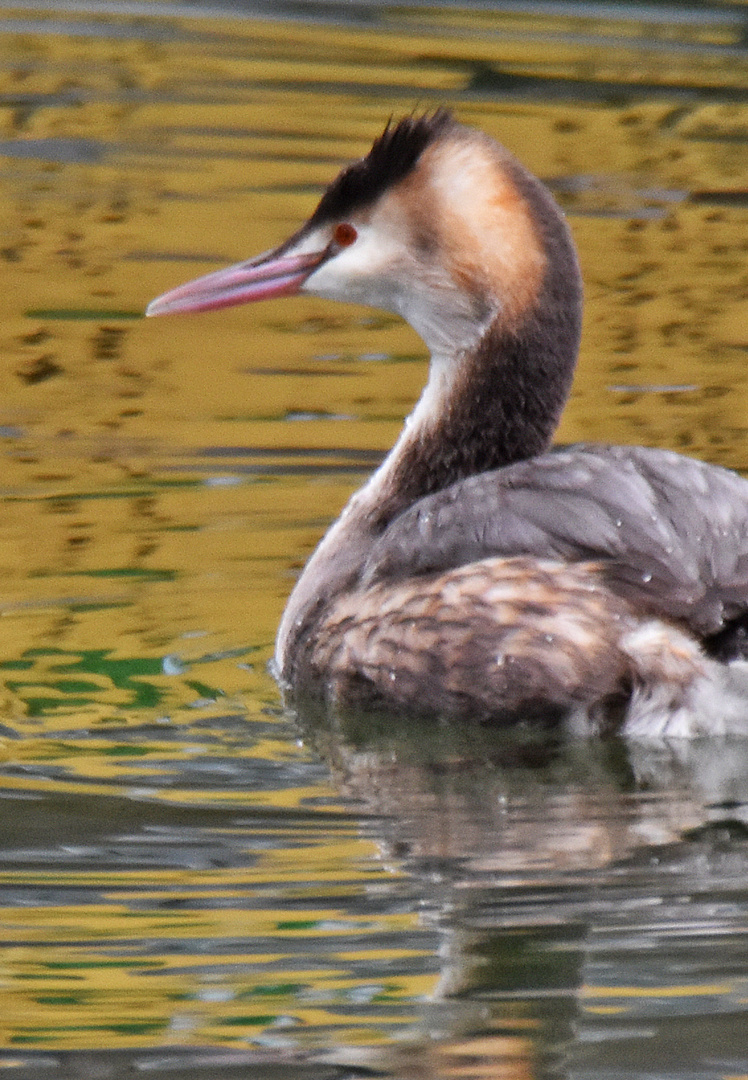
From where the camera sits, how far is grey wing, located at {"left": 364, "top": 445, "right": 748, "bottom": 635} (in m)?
5.01

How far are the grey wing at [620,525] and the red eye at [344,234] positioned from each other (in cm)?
89

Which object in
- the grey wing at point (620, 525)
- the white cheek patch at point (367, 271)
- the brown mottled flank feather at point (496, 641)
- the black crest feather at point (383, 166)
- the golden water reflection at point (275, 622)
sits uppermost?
the black crest feather at point (383, 166)

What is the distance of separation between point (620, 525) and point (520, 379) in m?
0.74

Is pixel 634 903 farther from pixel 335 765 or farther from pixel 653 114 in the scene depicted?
pixel 653 114

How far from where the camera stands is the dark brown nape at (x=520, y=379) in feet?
18.5

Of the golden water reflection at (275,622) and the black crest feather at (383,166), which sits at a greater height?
the black crest feather at (383,166)

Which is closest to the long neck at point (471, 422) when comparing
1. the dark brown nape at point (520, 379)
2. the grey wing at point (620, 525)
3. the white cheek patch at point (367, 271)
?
the dark brown nape at point (520, 379)

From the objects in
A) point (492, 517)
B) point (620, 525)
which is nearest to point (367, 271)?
point (492, 517)

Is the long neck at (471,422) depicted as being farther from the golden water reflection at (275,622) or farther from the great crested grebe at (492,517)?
the golden water reflection at (275,622)

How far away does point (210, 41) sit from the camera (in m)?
12.8

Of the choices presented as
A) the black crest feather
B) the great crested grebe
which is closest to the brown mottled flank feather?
the great crested grebe

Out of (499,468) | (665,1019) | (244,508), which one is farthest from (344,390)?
(665,1019)

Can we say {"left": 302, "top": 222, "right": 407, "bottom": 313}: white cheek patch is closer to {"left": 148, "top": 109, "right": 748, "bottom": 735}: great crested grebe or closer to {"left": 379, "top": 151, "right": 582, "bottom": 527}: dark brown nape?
{"left": 148, "top": 109, "right": 748, "bottom": 735}: great crested grebe

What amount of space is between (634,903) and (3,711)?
1697mm
